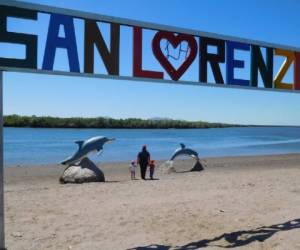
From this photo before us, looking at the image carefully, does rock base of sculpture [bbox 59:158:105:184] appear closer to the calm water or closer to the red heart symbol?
the red heart symbol

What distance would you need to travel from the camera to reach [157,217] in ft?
31.4

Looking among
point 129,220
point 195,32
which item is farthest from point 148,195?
point 195,32

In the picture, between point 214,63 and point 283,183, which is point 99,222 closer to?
point 214,63

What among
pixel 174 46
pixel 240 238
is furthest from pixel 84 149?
pixel 240 238

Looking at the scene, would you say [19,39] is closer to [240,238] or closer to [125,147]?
[240,238]

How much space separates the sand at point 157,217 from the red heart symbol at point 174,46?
2585mm

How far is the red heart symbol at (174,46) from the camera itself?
27.1 feet

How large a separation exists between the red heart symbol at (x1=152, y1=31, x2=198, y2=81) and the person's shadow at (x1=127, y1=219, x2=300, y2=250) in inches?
104

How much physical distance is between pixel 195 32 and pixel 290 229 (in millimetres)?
3564

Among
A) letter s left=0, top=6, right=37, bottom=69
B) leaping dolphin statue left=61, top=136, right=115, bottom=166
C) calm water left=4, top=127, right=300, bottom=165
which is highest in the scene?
letter s left=0, top=6, right=37, bottom=69

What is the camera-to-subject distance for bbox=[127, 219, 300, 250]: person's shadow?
7.67 meters

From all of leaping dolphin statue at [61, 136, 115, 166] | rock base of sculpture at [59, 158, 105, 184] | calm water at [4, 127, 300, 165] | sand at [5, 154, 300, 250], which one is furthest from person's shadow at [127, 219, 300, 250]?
calm water at [4, 127, 300, 165]

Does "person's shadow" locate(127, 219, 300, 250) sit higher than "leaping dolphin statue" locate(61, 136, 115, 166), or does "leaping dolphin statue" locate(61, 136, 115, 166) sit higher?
"leaping dolphin statue" locate(61, 136, 115, 166)

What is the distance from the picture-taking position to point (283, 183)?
1443cm
